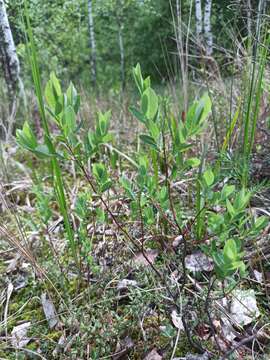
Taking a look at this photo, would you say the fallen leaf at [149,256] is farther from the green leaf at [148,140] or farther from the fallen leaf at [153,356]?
the green leaf at [148,140]

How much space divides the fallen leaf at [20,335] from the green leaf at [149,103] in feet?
2.15

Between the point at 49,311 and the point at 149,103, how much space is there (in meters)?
0.70

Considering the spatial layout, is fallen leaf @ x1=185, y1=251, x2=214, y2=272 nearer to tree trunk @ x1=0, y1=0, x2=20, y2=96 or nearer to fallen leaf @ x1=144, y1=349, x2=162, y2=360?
fallen leaf @ x1=144, y1=349, x2=162, y2=360

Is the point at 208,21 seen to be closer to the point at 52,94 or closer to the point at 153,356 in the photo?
the point at 52,94

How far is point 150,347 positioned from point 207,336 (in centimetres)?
14

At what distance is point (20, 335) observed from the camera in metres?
0.86

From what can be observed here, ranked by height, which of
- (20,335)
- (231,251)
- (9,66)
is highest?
(9,66)

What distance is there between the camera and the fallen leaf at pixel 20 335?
81cm

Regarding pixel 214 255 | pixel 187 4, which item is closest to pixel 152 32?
pixel 187 4

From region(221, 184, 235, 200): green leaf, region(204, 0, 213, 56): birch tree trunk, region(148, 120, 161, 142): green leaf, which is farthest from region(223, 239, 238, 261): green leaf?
region(204, 0, 213, 56): birch tree trunk

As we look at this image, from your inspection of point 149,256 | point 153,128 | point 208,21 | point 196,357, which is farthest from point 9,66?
point 196,357

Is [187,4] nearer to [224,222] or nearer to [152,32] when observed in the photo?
[224,222]

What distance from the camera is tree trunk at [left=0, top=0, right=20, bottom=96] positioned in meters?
1.92

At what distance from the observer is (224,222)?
0.60m
